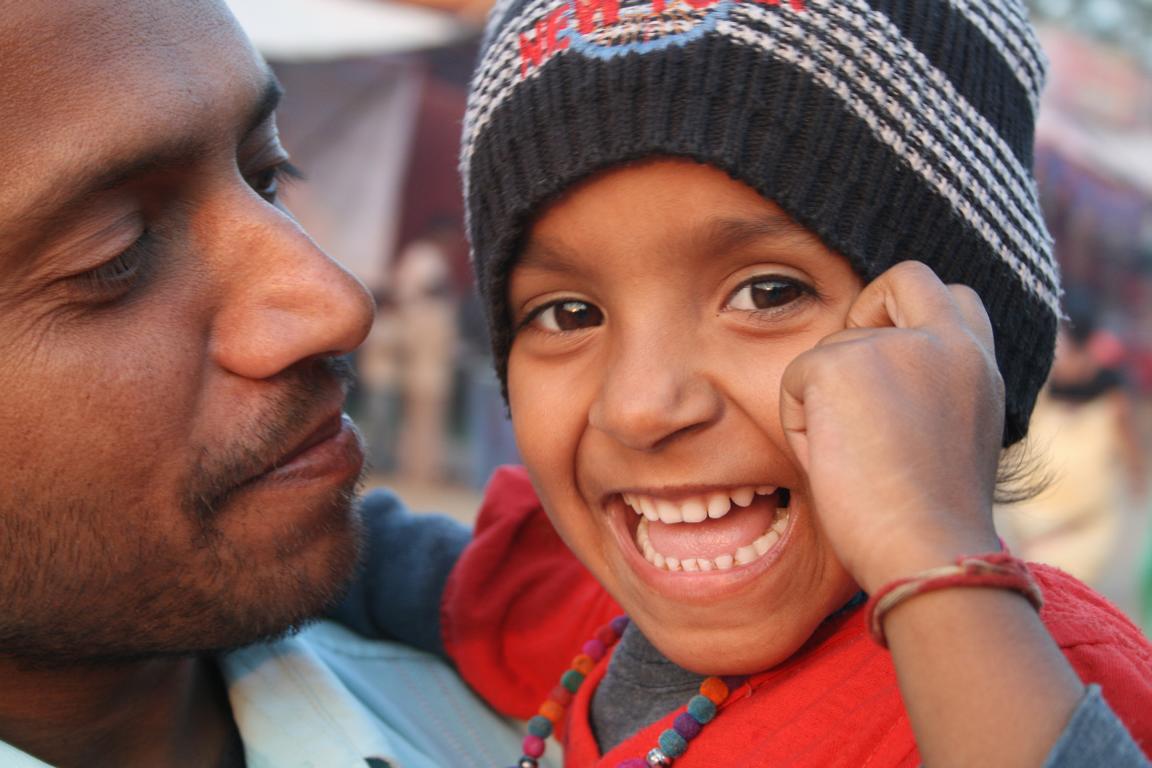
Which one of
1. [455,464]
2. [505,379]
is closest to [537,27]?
[505,379]

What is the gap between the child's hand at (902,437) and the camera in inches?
56.0

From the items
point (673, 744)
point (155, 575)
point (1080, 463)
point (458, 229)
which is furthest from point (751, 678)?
point (458, 229)

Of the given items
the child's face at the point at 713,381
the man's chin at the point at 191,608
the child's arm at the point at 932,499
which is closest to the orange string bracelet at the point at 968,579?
the child's arm at the point at 932,499

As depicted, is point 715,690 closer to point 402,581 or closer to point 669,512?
point 669,512

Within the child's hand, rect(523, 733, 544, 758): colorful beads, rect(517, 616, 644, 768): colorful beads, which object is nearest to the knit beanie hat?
the child's hand

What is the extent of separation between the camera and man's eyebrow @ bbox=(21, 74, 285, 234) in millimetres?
1639

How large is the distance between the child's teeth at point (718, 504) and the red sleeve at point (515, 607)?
0.66 metres

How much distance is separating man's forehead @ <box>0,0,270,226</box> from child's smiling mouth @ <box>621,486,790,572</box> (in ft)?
3.27

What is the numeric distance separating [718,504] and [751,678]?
0.30m

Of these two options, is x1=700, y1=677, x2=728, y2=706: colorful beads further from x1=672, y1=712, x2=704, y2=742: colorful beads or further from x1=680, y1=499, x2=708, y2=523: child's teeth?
x1=680, y1=499, x2=708, y2=523: child's teeth

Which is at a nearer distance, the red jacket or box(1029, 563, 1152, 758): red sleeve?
box(1029, 563, 1152, 758): red sleeve

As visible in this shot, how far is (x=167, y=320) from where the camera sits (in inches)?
70.5

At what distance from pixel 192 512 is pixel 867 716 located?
1113 millimetres

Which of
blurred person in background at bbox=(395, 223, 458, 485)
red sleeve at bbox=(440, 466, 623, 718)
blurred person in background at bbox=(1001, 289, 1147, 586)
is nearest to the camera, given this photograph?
red sleeve at bbox=(440, 466, 623, 718)
